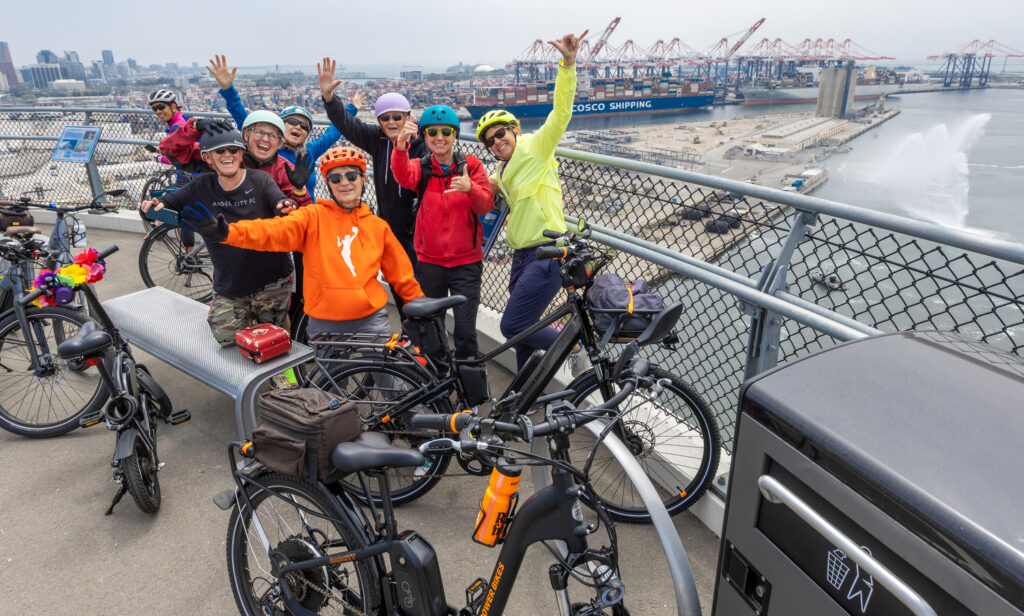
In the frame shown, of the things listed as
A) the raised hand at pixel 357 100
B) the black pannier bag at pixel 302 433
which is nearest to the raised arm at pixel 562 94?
the raised hand at pixel 357 100

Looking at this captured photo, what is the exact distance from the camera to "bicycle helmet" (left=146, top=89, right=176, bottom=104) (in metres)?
5.11

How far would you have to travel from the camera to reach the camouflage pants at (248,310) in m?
3.54

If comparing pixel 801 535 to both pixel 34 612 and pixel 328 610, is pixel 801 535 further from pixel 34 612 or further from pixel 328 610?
pixel 34 612

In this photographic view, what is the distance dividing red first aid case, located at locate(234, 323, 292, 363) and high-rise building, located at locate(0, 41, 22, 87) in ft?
285

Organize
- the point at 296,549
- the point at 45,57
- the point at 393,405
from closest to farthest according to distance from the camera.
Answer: the point at 296,549 < the point at 393,405 < the point at 45,57

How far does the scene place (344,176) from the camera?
3146mm

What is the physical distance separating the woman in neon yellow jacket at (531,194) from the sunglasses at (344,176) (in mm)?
820

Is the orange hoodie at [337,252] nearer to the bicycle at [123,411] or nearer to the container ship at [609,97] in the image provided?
the bicycle at [123,411]

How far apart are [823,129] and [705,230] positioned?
42.8 m

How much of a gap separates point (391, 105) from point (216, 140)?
110 cm

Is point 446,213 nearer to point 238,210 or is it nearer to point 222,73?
point 238,210

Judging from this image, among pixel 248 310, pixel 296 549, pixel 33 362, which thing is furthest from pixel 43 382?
pixel 296 549

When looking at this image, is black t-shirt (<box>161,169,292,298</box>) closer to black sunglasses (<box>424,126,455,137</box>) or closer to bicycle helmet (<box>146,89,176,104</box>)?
black sunglasses (<box>424,126,455,137</box>)

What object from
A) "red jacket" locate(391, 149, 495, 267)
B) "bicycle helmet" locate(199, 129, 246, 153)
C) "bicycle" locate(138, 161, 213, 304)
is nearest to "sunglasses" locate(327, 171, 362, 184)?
"red jacket" locate(391, 149, 495, 267)
